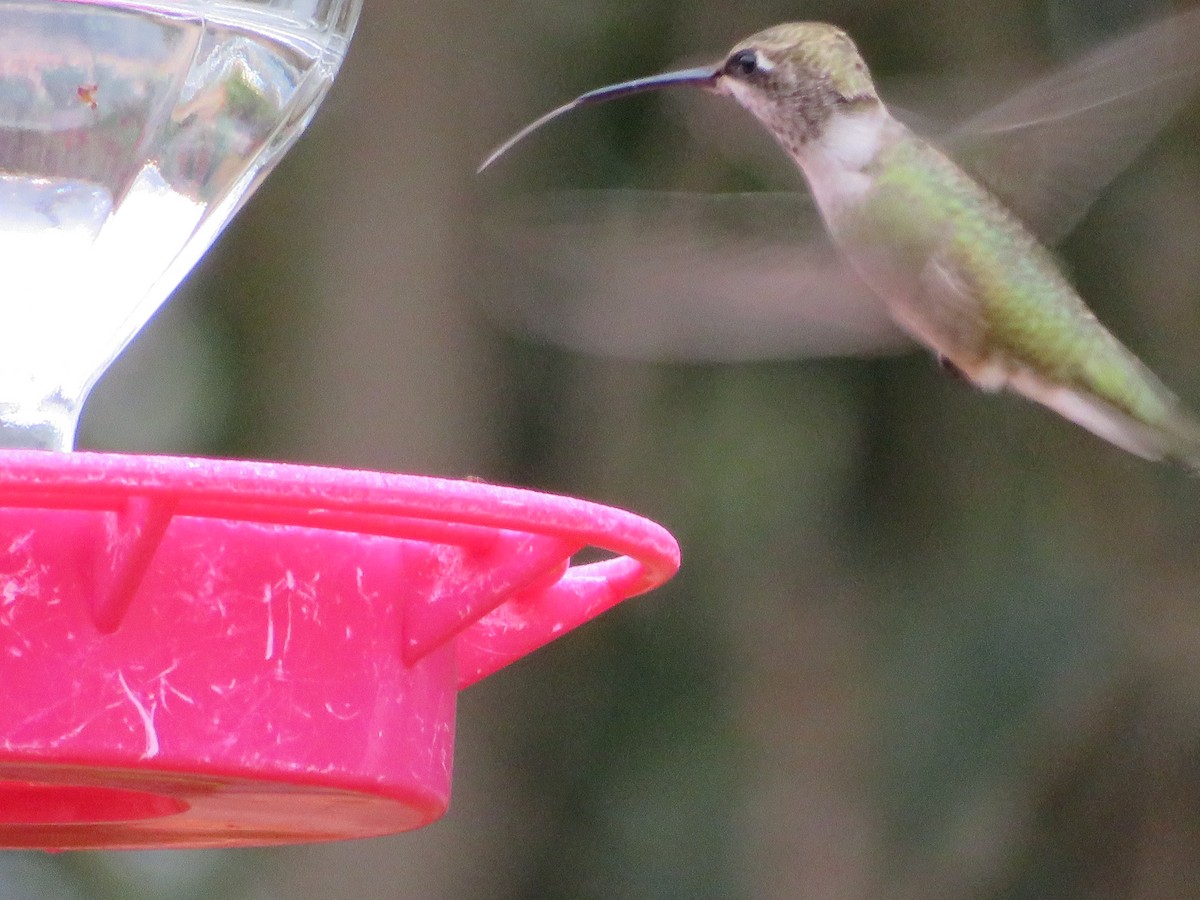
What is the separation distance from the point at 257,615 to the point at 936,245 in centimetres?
143

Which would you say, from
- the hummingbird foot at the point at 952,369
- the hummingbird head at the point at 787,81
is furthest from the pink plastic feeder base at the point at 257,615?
the hummingbird foot at the point at 952,369

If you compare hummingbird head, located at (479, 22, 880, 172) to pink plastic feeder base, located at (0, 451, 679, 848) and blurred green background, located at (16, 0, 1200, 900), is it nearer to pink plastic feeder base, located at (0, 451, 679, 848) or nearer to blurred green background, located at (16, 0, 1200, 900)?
pink plastic feeder base, located at (0, 451, 679, 848)

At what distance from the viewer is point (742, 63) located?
7.69 ft

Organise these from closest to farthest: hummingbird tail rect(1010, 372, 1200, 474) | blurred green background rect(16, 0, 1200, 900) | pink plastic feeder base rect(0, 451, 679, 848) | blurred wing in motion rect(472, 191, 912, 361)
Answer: pink plastic feeder base rect(0, 451, 679, 848)
blurred wing in motion rect(472, 191, 912, 361)
hummingbird tail rect(1010, 372, 1200, 474)
blurred green background rect(16, 0, 1200, 900)

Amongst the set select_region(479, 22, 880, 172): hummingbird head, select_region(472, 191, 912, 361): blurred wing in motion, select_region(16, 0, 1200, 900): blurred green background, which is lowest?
select_region(16, 0, 1200, 900): blurred green background

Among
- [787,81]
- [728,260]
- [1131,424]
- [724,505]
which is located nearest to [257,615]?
[728,260]

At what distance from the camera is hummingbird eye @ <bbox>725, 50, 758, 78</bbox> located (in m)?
2.34

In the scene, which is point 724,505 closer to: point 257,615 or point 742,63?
point 742,63

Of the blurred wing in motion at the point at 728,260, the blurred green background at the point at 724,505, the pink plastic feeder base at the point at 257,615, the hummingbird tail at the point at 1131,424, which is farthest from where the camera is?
the blurred green background at the point at 724,505

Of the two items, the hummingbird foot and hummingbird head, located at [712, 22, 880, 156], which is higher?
hummingbird head, located at [712, 22, 880, 156]

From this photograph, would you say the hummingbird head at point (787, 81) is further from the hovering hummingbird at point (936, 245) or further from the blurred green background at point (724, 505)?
the blurred green background at point (724, 505)

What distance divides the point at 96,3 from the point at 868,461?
250 centimetres

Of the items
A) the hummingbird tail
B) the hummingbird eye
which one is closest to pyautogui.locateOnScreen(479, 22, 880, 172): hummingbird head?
the hummingbird eye

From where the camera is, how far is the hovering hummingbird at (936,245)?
2367 millimetres
